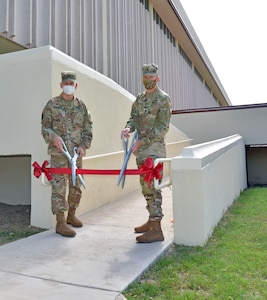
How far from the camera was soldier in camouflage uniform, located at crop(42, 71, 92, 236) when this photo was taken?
3.30 m

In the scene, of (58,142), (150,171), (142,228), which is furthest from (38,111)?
(142,228)

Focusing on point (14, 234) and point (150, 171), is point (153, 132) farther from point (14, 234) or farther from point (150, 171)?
point (14, 234)

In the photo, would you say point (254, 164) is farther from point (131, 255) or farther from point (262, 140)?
point (131, 255)

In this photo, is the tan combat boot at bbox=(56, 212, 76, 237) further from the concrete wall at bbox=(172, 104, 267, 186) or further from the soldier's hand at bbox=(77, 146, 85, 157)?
the concrete wall at bbox=(172, 104, 267, 186)

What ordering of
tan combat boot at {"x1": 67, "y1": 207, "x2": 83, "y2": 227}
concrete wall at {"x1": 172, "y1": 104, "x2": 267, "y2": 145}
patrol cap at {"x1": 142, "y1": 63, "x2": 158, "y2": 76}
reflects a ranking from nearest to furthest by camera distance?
patrol cap at {"x1": 142, "y1": 63, "x2": 158, "y2": 76} → tan combat boot at {"x1": 67, "y1": 207, "x2": 83, "y2": 227} → concrete wall at {"x1": 172, "y1": 104, "x2": 267, "y2": 145}

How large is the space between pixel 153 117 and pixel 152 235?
1.21 meters

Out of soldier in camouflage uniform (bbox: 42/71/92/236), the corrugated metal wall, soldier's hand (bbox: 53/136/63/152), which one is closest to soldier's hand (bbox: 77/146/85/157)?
soldier in camouflage uniform (bbox: 42/71/92/236)

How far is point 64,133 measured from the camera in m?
3.41

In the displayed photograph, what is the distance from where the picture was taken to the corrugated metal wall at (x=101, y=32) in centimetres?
488

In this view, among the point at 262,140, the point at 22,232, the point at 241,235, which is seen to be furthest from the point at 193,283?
the point at 262,140

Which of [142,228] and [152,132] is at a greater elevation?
[152,132]

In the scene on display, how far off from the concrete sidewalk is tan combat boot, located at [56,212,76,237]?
6 centimetres

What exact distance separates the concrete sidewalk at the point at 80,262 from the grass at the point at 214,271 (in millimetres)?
123

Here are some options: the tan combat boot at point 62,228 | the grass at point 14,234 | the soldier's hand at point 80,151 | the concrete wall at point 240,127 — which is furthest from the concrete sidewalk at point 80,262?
the concrete wall at point 240,127
